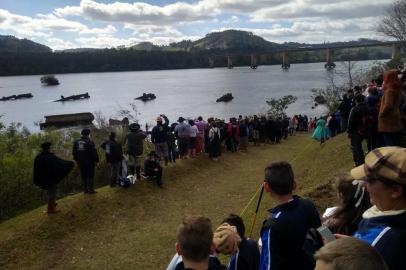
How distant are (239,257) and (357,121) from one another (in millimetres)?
6941

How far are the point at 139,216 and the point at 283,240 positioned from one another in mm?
9920

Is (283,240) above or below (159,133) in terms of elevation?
above

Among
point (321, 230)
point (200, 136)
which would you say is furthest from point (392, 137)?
point (200, 136)

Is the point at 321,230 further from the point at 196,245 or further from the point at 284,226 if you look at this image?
the point at 196,245

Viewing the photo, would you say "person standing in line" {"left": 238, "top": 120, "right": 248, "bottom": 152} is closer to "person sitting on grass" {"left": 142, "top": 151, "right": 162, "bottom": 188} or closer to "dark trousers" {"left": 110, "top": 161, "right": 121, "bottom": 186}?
"person sitting on grass" {"left": 142, "top": 151, "right": 162, "bottom": 188}

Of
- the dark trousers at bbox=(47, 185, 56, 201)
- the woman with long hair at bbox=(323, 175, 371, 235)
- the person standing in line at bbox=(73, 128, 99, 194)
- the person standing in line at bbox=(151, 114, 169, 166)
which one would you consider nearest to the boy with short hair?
the woman with long hair at bbox=(323, 175, 371, 235)

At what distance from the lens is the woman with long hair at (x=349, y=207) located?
12.7 ft

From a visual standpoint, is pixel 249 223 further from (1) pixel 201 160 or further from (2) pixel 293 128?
(2) pixel 293 128

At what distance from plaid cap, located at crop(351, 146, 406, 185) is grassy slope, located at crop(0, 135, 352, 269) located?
291 inches

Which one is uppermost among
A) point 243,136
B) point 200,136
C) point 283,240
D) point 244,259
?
point 283,240

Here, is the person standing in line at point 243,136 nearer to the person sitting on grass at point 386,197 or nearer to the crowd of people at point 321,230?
the crowd of people at point 321,230

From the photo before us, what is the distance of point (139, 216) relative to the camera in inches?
518

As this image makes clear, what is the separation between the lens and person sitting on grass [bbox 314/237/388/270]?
209 centimetres

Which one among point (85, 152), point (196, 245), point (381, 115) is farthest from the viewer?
point (85, 152)
